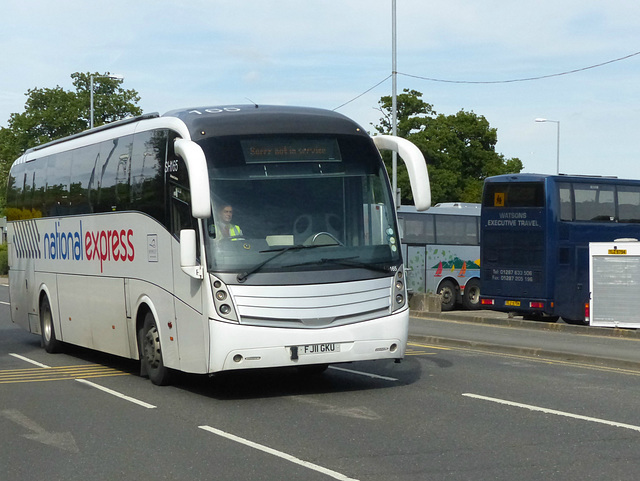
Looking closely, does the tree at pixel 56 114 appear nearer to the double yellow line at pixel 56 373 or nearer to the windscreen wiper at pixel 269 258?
the double yellow line at pixel 56 373

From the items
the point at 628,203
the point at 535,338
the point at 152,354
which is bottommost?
the point at 535,338

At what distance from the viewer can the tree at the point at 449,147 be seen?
→ 7119 centimetres

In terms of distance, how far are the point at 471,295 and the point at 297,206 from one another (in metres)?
24.1

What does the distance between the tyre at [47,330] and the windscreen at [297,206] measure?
23.7 ft

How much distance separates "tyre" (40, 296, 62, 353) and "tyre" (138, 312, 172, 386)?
4.63 metres

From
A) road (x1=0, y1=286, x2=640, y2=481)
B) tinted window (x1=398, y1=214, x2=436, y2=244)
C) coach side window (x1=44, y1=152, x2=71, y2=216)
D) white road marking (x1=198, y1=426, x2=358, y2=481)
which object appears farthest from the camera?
tinted window (x1=398, y1=214, x2=436, y2=244)

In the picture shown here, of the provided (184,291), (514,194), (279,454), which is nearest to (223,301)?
(184,291)

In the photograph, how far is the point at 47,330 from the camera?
58.5 feet

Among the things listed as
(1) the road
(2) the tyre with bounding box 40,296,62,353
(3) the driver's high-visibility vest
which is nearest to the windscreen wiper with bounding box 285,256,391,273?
(3) the driver's high-visibility vest

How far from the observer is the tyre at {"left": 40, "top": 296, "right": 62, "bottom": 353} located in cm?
1756

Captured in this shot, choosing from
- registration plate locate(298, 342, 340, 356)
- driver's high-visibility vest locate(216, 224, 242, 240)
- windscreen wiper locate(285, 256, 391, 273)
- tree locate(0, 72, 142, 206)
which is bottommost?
registration plate locate(298, 342, 340, 356)

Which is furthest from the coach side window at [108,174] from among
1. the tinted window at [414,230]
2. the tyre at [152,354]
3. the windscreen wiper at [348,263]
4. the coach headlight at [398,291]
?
the tinted window at [414,230]

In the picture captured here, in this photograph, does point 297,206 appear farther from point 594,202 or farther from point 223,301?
point 594,202

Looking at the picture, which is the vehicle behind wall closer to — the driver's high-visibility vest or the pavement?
the pavement
